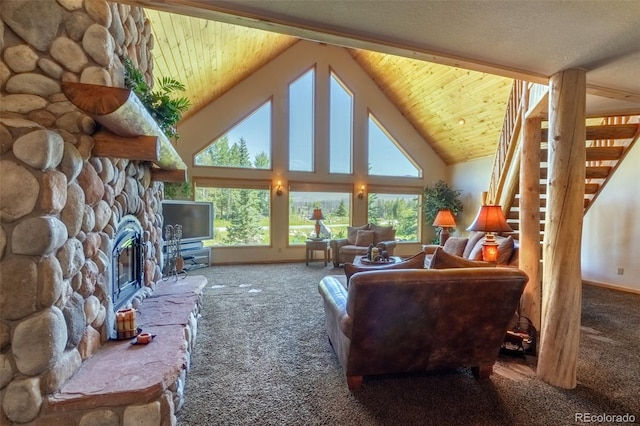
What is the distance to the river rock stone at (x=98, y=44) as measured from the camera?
5.69 ft

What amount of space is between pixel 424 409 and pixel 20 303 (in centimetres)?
228

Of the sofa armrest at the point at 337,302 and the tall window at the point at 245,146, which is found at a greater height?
the tall window at the point at 245,146

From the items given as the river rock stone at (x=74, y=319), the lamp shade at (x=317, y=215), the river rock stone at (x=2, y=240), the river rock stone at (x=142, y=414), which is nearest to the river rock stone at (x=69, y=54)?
the river rock stone at (x=2, y=240)

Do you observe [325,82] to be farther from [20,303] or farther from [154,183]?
[20,303]

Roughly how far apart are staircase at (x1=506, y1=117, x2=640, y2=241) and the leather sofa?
1.91 meters

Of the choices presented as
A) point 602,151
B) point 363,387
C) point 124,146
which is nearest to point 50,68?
point 124,146

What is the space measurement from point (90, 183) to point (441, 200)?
24.9 feet

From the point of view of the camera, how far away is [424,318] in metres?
1.97

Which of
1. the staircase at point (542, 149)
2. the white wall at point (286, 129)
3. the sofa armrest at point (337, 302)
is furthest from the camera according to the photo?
the white wall at point (286, 129)

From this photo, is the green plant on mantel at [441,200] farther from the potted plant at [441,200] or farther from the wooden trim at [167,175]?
the wooden trim at [167,175]

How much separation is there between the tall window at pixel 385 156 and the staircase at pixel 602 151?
3.80m

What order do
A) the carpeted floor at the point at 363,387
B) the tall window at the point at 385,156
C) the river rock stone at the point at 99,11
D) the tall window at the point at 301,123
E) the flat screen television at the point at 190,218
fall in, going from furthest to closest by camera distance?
the tall window at the point at 385,156 → the tall window at the point at 301,123 → the flat screen television at the point at 190,218 → the carpeted floor at the point at 363,387 → the river rock stone at the point at 99,11

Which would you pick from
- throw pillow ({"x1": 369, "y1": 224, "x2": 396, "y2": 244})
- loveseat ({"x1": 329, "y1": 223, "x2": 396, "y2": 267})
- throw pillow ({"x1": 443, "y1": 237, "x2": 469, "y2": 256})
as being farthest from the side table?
throw pillow ({"x1": 443, "y1": 237, "x2": 469, "y2": 256})

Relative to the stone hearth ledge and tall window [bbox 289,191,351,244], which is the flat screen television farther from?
the stone hearth ledge
